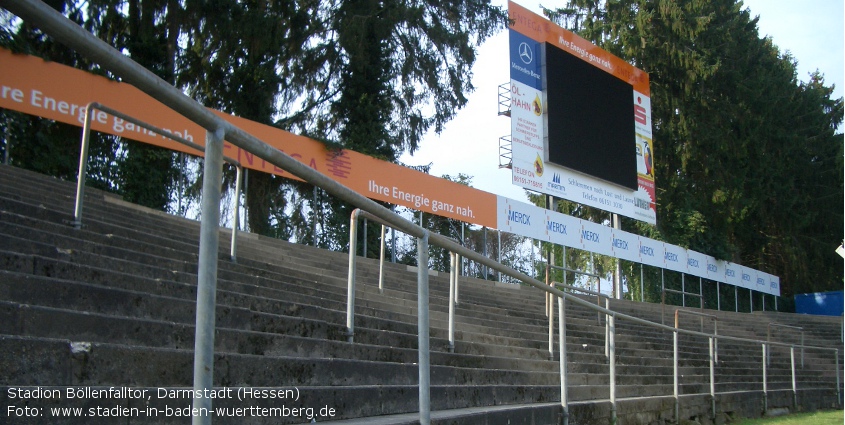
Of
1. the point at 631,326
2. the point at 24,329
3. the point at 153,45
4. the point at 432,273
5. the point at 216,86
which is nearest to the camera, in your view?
the point at 24,329

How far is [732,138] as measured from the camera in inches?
1287

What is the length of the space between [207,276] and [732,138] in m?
33.5

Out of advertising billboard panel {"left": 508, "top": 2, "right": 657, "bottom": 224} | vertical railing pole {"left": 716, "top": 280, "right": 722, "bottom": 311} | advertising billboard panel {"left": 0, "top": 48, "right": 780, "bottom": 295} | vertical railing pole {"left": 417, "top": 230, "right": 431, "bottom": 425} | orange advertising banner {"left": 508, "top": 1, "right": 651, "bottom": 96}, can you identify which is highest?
orange advertising banner {"left": 508, "top": 1, "right": 651, "bottom": 96}

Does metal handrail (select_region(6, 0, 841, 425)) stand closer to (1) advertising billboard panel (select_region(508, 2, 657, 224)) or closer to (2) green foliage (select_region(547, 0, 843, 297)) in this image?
(1) advertising billboard panel (select_region(508, 2, 657, 224))

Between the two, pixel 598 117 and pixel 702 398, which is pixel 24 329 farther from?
pixel 598 117

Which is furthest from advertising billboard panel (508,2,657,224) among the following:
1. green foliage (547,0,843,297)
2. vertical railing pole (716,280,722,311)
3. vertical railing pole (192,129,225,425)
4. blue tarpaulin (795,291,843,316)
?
vertical railing pole (192,129,225,425)

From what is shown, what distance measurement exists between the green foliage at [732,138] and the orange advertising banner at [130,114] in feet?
50.7

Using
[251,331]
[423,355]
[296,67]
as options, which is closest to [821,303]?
[296,67]

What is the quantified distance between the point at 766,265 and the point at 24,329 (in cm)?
3629

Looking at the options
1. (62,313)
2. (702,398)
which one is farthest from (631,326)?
(62,313)

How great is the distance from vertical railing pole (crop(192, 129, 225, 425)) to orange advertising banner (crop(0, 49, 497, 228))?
5.31 meters

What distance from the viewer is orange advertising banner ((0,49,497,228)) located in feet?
32.7

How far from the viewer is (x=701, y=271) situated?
24594mm

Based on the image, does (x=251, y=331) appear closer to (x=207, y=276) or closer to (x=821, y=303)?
(x=207, y=276)
